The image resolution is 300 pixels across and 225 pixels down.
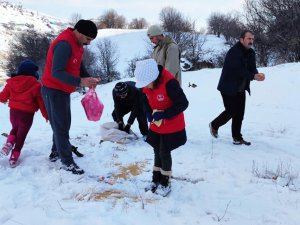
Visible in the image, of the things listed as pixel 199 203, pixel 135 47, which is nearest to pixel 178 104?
pixel 199 203

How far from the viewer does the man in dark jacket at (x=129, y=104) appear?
600cm

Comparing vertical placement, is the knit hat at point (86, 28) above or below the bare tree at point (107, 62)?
above

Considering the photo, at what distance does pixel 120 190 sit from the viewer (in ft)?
12.9

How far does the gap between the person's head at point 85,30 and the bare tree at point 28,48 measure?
3284 cm

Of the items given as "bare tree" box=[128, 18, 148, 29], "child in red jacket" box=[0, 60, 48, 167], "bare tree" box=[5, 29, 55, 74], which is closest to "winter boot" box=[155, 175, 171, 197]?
"child in red jacket" box=[0, 60, 48, 167]

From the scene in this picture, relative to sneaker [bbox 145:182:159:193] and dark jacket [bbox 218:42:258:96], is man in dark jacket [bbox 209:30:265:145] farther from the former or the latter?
sneaker [bbox 145:182:159:193]

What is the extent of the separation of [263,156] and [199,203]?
77.1 inches

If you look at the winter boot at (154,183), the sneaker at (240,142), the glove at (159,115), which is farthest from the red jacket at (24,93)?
the sneaker at (240,142)

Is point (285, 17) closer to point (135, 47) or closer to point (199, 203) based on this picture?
point (135, 47)

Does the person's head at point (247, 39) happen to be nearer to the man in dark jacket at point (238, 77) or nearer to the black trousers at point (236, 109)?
the man in dark jacket at point (238, 77)

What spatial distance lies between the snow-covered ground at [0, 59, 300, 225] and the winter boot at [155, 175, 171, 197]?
7cm

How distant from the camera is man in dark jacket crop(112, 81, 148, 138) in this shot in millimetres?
6002

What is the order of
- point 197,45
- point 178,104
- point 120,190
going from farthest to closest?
1. point 197,45
2. point 120,190
3. point 178,104

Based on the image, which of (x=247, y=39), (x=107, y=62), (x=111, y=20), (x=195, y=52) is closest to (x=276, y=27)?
(x=195, y=52)
